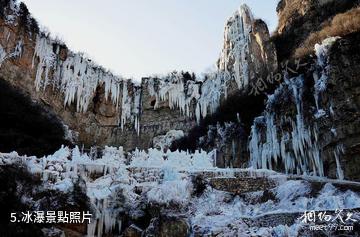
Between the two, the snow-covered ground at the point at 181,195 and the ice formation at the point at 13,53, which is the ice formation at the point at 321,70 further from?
the ice formation at the point at 13,53

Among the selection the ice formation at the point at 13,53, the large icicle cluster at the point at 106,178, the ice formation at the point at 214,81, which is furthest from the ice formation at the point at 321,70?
the ice formation at the point at 13,53

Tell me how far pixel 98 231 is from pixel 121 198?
1.32 meters

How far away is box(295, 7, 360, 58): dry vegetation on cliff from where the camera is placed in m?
20.5

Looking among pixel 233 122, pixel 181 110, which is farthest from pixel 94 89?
pixel 233 122

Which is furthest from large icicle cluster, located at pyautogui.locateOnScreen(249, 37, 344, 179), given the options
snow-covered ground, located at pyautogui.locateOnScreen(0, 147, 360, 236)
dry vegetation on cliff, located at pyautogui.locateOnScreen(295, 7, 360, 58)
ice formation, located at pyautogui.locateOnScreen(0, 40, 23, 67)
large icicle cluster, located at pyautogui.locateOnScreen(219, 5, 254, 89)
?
ice formation, located at pyautogui.locateOnScreen(0, 40, 23, 67)

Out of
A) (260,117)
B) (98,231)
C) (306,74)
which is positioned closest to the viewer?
(98,231)

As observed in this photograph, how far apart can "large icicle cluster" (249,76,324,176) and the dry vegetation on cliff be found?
10.3 ft

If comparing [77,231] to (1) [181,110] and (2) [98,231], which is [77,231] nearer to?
(2) [98,231]

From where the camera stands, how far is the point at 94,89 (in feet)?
94.2

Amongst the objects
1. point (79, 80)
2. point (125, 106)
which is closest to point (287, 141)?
point (125, 106)

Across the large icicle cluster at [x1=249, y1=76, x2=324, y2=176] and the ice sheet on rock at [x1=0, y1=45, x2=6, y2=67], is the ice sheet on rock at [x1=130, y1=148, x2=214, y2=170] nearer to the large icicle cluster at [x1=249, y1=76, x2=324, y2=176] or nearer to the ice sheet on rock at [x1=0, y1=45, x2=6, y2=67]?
the large icicle cluster at [x1=249, y1=76, x2=324, y2=176]

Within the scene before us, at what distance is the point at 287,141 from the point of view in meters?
18.9

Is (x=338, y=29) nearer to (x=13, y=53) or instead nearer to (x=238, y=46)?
(x=238, y=46)

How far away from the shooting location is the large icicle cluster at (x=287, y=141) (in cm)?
1766
